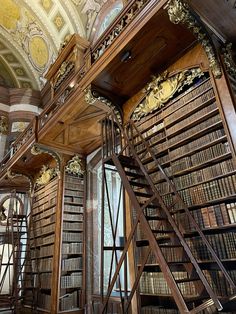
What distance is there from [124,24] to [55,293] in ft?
14.0

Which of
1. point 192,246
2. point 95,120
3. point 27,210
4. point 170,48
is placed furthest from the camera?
point 27,210

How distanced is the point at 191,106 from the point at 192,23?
837 mm

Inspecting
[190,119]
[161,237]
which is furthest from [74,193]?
[190,119]

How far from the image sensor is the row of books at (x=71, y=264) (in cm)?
462

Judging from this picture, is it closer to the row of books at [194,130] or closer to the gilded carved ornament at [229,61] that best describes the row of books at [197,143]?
the row of books at [194,130]

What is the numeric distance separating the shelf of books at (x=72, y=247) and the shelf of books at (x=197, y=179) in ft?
6.73

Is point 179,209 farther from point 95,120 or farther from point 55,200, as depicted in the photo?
point 55,200

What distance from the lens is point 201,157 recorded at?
8.80 feet

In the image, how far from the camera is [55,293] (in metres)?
4.40

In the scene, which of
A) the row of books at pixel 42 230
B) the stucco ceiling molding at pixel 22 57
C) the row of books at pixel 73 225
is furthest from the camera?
the stucco ceiling molding at pixel 22 57

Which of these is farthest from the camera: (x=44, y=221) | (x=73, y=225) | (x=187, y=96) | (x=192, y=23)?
(x=44, y=221)

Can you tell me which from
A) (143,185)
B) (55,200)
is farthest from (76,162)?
(143,185)

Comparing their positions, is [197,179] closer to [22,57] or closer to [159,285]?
[159,285]

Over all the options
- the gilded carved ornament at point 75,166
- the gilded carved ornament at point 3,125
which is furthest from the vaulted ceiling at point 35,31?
the gilded carved ornament at point 75,166
